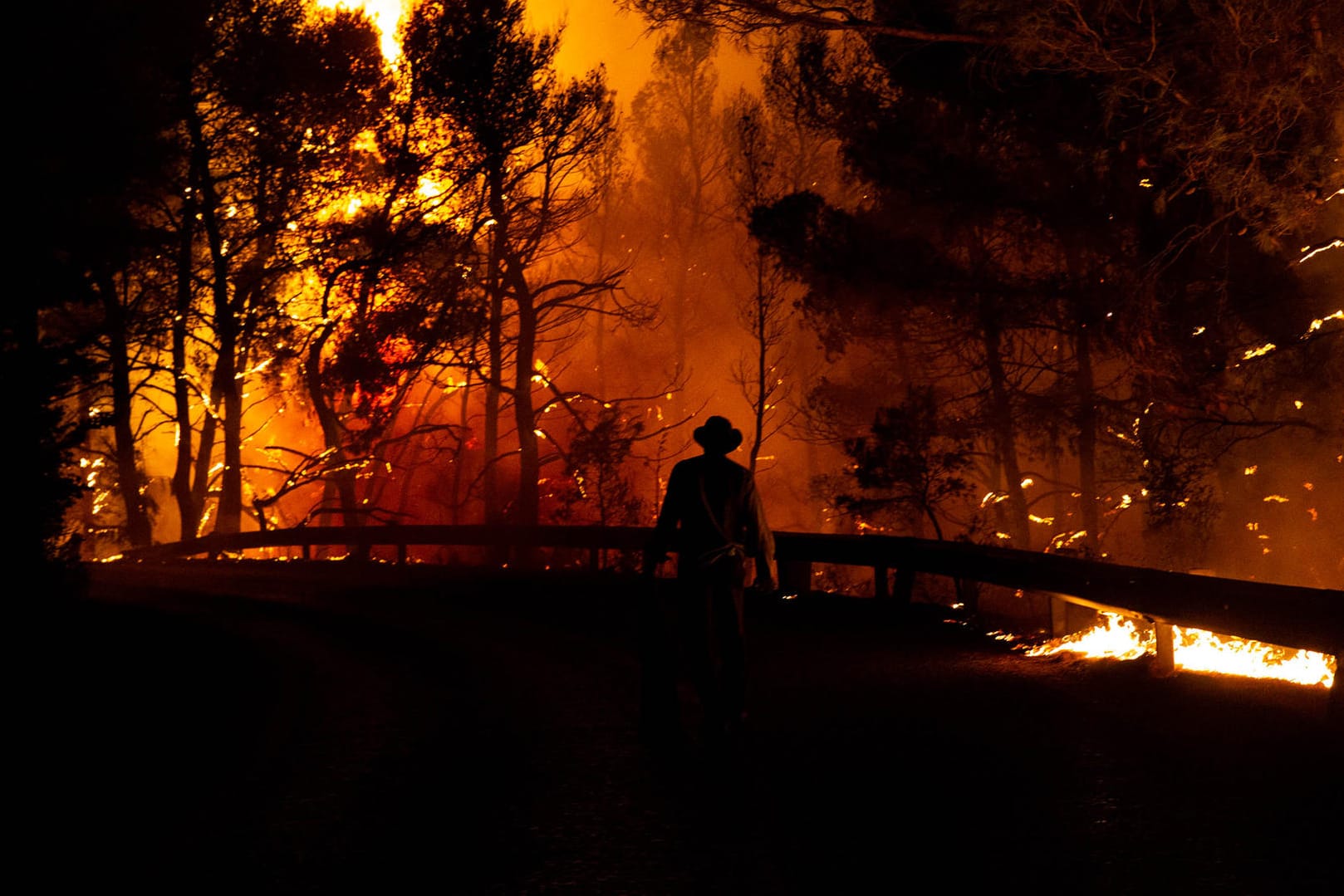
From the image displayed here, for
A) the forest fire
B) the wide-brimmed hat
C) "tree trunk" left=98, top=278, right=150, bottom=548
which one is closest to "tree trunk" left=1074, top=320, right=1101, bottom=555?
the forest fire

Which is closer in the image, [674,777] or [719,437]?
[674,777]

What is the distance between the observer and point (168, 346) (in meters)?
39.3

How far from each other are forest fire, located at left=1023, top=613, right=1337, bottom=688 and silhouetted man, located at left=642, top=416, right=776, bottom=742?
11.0 feet

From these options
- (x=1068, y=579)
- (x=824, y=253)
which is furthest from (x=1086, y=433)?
(x=1068, y=579)

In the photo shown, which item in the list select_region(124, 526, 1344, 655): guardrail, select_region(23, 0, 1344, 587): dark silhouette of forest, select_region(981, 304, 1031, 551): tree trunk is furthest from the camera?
select_region(981, 304, 1031, 551): tree trunk

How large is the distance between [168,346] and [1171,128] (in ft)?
100

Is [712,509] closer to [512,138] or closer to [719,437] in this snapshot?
[719,437]

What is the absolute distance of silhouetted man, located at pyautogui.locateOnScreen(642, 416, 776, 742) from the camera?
819cm

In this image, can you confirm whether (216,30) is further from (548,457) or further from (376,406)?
(548,457)

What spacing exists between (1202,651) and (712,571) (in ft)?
15.2

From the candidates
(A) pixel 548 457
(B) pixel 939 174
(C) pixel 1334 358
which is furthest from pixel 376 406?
(C) pixel 1334 358

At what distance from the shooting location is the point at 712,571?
26.9ft

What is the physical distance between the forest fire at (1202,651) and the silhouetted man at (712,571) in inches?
131

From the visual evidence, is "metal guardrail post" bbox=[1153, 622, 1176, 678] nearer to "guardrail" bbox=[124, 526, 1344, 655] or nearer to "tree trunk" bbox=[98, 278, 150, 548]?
"guardrail" bbox=[124, 526, 1344, 655]
